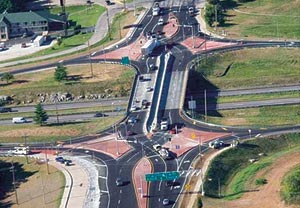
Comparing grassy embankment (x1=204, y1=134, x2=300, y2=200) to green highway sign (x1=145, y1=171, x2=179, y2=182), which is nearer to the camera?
green highway sign (x1=145, y1=171, x2=179, y2=182)

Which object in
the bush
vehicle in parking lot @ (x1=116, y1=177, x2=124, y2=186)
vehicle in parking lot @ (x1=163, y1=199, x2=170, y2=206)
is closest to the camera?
vehicle in parking lot @ (x1=163, y1=199, x2=170, y2=206)

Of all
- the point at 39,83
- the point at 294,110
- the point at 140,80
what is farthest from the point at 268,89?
the point at 39,83

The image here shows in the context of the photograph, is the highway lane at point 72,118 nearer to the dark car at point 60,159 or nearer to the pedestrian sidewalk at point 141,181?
the dark car at point 60,159

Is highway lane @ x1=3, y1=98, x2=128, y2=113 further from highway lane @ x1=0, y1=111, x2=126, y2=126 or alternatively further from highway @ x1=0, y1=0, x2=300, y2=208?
highway lane @ x1=0, y1=111, x2=126, y2=126

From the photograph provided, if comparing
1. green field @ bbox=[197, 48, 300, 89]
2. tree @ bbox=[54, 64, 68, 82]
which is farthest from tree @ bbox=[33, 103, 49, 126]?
green field @ bbox=[197, 48, 300, 89]

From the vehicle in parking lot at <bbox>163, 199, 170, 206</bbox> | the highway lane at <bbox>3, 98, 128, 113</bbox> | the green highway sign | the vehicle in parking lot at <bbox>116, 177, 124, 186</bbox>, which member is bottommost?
the highway lane at <bbox>3, 98, 128, 113</bbox>

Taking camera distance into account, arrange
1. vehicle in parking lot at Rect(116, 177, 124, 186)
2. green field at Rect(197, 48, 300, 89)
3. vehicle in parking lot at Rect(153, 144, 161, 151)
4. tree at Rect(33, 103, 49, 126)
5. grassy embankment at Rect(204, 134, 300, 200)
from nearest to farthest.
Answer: grassy embankment at Rect(204, 134, 300, 200)
vehicle in parking lot at Rect(116, 177, 124, 186)
vehicle in parking lot at Rect(153, 144, 161, 151)
tree at Rect(33, 103, 49, 126)
green field at Rect(197, 48, 300, 89)

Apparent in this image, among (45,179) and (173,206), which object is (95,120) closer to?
(45,179)

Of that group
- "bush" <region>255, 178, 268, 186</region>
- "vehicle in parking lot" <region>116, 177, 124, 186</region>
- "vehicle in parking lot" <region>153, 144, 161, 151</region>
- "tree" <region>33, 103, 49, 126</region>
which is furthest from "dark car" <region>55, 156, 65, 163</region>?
"bush" <region>255, 178, 268, 186</region>

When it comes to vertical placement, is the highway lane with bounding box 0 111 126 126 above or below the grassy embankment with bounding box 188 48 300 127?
below
